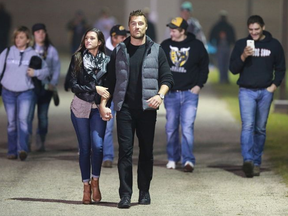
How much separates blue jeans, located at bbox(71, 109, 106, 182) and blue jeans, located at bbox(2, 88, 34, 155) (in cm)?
315

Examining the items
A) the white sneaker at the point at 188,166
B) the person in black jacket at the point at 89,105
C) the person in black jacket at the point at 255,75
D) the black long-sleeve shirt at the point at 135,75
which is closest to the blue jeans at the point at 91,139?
the person in black jacket at the point at 89,105

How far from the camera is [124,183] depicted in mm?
9734

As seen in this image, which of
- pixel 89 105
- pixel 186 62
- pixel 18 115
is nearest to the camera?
pixel 89 105

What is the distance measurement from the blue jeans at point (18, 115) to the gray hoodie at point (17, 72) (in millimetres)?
107

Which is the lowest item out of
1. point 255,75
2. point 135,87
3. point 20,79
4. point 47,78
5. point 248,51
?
point 47,78

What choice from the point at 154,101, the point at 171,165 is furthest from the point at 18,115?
the point at 154,101

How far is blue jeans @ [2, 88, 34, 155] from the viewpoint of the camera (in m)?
13.0

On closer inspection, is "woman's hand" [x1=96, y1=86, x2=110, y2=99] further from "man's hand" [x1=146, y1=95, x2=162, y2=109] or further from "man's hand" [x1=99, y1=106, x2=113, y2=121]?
"man's hand" [x1=146, y1=95, x2=162, y2=109]

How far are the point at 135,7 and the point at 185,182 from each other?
2414 centimetres

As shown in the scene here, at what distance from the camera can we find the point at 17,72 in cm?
1295

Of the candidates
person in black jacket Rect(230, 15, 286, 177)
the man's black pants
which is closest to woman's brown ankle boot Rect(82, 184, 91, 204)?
the man's black pants

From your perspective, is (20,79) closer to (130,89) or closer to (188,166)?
(188,166)

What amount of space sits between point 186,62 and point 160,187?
6.82 ft

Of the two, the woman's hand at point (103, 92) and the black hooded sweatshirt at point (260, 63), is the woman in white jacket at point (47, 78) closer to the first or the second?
the black hooded sweatshirt at point (260, 63)
